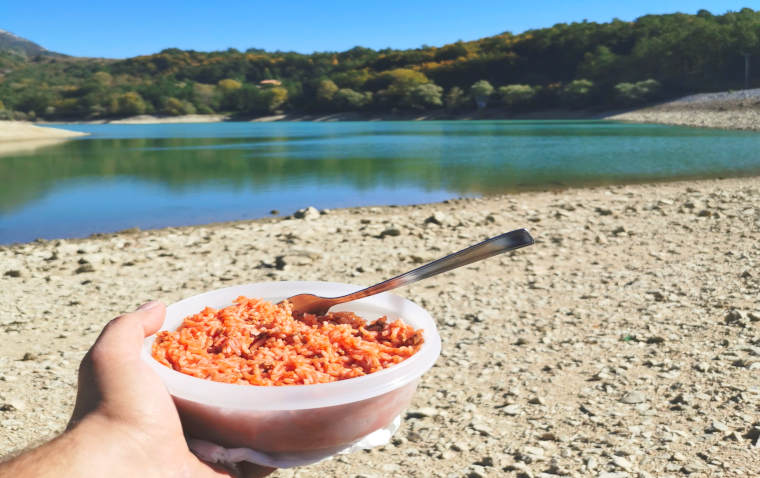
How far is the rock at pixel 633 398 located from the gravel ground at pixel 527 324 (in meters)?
0.01

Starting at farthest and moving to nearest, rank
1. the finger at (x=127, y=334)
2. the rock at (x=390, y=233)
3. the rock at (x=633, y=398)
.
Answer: the rock at (x=390, y=233) → the rock at (x=633, y=398) → the finger at (x=127, y=334)

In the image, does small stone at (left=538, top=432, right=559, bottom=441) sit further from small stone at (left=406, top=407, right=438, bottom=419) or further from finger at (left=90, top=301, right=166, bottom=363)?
finger at (left=90, top=301, right=166, bottom=363)

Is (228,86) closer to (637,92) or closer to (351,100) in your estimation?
(351,100)

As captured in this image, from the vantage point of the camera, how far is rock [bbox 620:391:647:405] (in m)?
3.60

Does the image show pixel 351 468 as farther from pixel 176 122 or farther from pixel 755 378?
pixel 176 122

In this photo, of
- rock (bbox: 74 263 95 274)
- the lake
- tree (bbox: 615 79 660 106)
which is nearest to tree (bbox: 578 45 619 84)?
tree (bbox: 615 79 660 106)

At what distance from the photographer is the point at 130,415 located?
1549 millimetres

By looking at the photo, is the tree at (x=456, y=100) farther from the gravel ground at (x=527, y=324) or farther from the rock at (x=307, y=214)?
the gravel ground at (x=527, y=324)

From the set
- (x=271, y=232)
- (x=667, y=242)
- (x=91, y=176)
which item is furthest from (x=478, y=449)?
(x=91, y=176)

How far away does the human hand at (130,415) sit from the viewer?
59.3 inches

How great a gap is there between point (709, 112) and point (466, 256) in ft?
174

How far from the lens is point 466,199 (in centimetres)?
1337

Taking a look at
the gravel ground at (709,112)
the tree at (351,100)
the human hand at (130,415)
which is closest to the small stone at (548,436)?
the human hand at (130,415)

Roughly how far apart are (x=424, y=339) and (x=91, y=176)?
21732 millimetres
